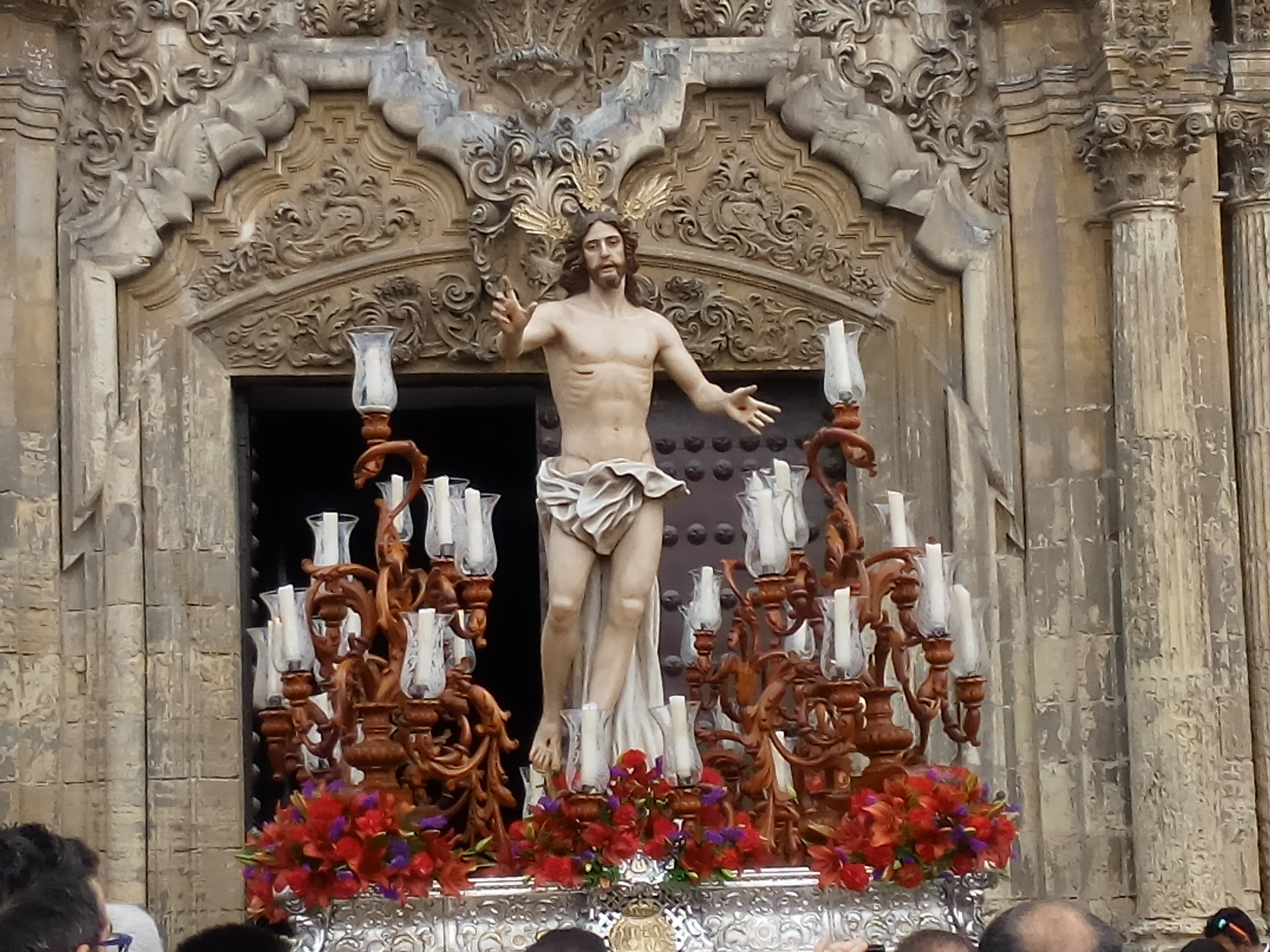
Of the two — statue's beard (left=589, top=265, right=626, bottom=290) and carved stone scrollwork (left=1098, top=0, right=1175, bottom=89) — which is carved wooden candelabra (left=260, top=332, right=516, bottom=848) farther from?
carved stone scrollwork (left=1098, top=0, right=1175, bottom=89)

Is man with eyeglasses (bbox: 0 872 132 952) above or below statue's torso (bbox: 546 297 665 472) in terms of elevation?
below

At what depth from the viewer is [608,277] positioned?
32.6 ft

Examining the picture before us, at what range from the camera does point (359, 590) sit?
913cm

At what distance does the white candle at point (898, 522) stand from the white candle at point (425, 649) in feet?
5.93

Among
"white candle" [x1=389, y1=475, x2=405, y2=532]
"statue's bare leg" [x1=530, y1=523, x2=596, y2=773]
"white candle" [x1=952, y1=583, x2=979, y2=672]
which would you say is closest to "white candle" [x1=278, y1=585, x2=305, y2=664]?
"white candle" [x1=389, y1=475, x2=405, y2=532]

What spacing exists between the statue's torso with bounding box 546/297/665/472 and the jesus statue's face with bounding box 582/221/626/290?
161 millimetres

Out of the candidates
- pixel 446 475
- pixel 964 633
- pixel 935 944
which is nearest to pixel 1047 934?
pixel 935 944

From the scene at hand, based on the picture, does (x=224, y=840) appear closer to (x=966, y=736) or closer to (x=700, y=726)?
(x=700, y=726)

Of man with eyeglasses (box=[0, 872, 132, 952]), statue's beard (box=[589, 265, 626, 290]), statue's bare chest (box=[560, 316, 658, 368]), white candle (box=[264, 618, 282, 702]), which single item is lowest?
man with eyeglasses (box=[0, 872, 132, 952])

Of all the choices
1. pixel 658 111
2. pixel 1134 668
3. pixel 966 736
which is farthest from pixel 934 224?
pixel 966 736

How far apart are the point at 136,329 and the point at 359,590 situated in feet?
9.47

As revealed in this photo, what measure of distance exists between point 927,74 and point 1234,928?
5308mm

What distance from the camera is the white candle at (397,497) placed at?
30.6ft

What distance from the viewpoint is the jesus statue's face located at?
9.89m
